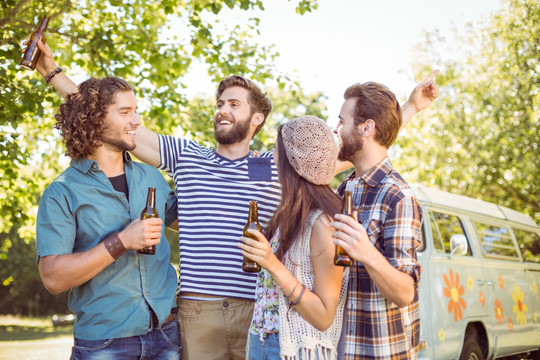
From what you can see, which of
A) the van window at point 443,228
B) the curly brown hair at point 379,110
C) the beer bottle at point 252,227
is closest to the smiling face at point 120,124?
the beer bottle at point 252,227

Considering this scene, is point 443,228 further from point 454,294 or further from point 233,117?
point 233,117

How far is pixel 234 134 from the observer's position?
369 cm

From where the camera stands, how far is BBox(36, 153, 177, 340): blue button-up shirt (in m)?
2.71

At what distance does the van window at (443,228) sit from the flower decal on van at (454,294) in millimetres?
331

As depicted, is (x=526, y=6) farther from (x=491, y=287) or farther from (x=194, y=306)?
(x=194, y=306)

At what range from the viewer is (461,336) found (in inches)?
252

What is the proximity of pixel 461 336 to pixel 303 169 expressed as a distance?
15.4ft

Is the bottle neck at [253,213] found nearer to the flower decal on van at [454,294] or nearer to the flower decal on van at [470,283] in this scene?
the flower decal on van at [454,294]

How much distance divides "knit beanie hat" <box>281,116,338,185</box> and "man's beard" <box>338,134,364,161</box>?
Result: 0.33m

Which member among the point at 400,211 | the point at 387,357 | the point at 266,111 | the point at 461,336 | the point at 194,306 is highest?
the point at 266,111

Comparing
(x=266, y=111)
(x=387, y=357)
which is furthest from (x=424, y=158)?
(x=387, y=357)

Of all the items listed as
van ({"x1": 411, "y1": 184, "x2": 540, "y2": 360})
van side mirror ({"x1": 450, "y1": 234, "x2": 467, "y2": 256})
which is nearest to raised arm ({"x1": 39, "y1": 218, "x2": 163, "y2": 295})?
van ({"x1": 411, "y1": 184, "x2": 540, "y2": 360})

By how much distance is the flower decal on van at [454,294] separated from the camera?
6.23 metres

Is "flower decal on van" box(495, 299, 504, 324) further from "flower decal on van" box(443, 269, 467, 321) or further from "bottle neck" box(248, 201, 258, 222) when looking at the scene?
"bottle neck" box(248, 201, 258, 222)
